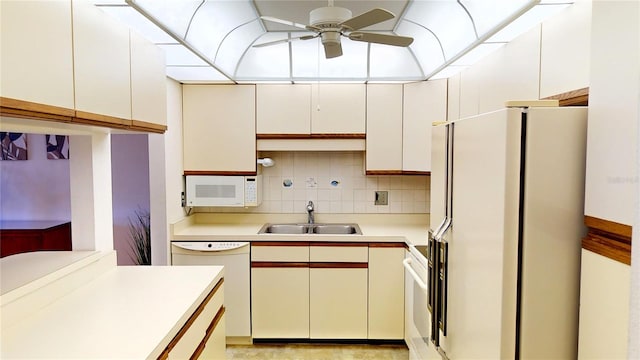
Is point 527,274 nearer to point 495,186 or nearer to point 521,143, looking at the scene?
point 495,186

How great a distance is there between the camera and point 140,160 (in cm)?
397

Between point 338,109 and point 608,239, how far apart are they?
7.96 ft

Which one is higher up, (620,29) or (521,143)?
Result: (620,29)

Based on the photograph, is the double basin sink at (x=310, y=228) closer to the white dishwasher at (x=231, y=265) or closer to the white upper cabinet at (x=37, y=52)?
the white dishwasher at (x=231, y=265)

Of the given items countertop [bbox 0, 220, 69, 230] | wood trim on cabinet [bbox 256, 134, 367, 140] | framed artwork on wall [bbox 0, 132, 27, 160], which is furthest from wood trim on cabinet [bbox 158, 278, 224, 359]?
framed artwork on wall [bbox 0, 132, 27, 160]

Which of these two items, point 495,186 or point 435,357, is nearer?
point 495,186

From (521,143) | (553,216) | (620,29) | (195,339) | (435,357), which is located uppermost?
(620,29)

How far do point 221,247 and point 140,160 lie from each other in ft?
5.57

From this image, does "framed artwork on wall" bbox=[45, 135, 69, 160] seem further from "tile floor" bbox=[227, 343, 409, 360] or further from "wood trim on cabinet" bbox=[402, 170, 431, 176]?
"wood trim on cabinet" bbox=[402, 170, 431, 176]

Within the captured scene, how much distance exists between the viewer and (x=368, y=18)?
1.69 meters

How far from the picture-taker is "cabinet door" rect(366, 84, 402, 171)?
318 cm

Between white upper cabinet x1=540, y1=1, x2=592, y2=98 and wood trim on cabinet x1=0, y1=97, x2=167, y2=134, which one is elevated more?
white upper cabinet x1=540, y1=1, x2=592, y2=98

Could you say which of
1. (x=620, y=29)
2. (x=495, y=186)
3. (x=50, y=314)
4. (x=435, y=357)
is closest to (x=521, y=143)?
(x=495, y=186)

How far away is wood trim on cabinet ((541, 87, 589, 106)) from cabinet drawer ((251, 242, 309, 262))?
2006mm
